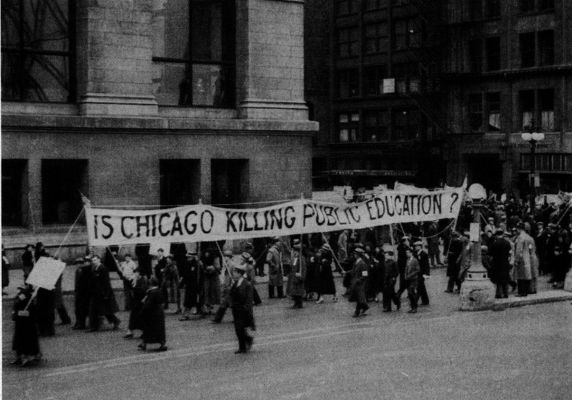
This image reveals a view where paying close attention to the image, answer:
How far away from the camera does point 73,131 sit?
30672 millimetres

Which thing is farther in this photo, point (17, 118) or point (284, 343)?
point (17, 118)

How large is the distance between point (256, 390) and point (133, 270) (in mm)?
8963

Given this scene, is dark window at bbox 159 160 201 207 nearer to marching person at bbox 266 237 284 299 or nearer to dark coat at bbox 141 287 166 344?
marching person at bbox 266 237 284 299

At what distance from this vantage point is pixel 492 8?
58344 millimetres

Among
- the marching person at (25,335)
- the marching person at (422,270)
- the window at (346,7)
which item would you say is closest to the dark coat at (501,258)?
the marching person at (422,270)

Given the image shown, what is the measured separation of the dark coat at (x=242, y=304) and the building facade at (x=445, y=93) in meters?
35.1

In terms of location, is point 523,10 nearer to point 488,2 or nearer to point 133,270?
Result: point 488,2

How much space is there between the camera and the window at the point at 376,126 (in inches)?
2655

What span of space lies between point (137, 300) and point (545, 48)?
43.2m

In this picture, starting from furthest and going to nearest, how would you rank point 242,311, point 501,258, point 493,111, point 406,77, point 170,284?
point 406,77, point 493,111, point 501,258, point 170,284, point 242,311

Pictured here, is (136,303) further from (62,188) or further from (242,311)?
(62,188)

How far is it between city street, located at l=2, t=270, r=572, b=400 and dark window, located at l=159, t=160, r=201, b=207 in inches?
503

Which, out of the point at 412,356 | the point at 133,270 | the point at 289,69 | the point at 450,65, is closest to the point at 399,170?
the point at 450,65

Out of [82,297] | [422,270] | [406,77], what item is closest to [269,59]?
[422,270]
